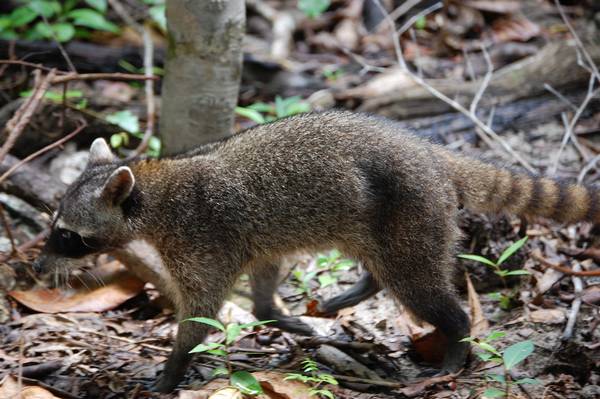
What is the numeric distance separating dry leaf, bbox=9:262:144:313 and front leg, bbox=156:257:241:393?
1.06m

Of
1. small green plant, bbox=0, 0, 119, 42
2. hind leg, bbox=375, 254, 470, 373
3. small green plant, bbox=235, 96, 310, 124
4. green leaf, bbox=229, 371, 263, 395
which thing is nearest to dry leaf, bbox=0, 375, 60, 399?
green leaf, bbox=229, 371, 263, 395

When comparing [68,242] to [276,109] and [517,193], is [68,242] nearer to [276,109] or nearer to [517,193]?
[517,193]

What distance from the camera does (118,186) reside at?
5.28 m

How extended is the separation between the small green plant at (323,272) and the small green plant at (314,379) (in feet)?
4.40

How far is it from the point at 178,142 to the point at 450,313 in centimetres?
319

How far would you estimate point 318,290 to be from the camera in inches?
265

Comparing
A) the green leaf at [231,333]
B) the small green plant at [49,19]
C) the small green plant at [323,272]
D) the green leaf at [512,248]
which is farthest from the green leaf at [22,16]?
the green leaf at [512,248]

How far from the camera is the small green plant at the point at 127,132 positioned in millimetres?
7921

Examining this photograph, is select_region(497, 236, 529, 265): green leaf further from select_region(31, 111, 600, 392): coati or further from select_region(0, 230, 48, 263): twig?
select_region(0, 230, 48, 263): twig

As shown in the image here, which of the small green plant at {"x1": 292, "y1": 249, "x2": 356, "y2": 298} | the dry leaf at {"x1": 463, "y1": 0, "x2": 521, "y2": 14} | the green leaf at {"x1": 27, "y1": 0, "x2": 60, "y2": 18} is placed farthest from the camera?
the dry leaf at {"x1": 463, "y1": 0, "x2": 521, "y2": 14}

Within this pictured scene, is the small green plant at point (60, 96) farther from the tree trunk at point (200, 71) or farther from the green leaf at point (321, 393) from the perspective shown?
the green leaf at point (321, 393)

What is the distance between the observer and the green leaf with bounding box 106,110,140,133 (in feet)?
27.0

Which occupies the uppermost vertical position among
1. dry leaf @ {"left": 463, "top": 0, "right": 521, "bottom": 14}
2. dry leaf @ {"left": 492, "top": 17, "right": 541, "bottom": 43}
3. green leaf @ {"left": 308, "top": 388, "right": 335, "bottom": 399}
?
dry leaf @ {"left": 463, "top": 0, "right": 521, "bottom": 14}

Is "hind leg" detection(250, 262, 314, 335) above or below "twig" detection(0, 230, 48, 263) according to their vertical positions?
below
